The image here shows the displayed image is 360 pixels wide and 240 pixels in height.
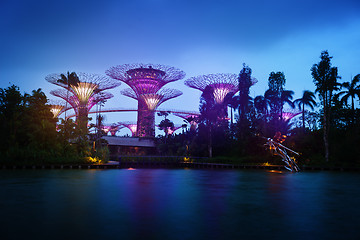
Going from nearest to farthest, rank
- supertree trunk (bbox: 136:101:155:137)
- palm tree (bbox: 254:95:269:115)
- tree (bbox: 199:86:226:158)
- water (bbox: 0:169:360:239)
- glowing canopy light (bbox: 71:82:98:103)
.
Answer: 1. water (bbox: 0:169:360:239)
2. tree (bbox: 199:86:226:158)
3. palm tree (bbox: 254:95:269:115)
4. glowing canopy light (bbox: 71:82:98:103)
5. supertree trunk (bbox: 136:101:155:137)

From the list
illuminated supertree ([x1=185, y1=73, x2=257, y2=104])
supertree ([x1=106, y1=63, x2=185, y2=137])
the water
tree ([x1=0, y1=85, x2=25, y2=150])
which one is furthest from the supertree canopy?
the water

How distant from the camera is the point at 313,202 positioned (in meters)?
11.1

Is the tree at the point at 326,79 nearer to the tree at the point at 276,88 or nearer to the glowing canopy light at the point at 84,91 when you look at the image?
the tree at the point at 276,88

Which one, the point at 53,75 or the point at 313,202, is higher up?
the point at 53,75

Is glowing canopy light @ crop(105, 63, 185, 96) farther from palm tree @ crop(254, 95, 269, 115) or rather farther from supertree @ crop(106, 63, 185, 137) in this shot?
palm tree @ crop(254, 95, 269, 115)

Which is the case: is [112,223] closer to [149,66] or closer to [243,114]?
[243,114]

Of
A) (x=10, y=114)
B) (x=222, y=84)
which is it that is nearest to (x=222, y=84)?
(x=222, y=84)

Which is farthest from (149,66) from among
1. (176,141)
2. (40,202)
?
(40,202)

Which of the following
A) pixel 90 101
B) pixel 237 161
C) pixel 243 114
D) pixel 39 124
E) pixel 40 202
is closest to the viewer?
pixel 40 202

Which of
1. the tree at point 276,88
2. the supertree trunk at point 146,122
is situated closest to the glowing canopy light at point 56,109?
the supertree trunk at point 146,122

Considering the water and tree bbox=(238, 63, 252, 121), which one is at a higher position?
tree bbox=(238, 63, 252, 121)

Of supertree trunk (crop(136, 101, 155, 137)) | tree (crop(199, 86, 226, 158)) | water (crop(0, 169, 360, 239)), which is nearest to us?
water (crop(0, 169, 360, 239))

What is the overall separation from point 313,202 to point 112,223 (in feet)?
25.4

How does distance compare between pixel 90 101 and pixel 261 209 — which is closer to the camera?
pixel 261 209
